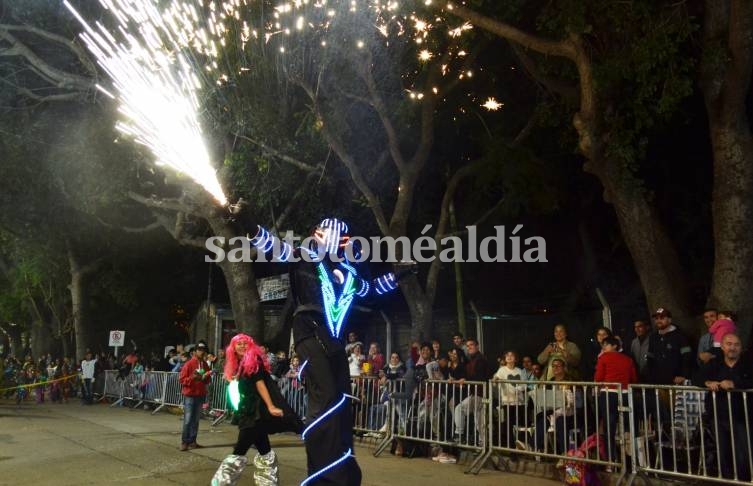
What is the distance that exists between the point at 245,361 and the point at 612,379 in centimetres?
422

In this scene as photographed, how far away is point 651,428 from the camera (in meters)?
7.19

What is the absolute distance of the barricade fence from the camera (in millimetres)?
6410

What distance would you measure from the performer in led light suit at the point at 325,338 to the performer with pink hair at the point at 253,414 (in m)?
1.58

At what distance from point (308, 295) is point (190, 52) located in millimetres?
9714

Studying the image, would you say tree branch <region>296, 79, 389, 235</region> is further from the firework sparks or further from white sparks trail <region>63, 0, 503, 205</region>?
the firework sparks

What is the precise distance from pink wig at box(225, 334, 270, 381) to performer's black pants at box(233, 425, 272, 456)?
1.84 ft

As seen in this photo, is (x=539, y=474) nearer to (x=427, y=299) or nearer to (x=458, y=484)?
(x=458, y=484)

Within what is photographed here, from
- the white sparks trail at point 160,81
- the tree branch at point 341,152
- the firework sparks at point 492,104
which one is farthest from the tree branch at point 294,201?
the firework sparks at point 492,104

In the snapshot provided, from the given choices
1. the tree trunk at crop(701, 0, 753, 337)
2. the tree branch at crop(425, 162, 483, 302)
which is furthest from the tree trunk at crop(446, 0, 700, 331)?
the tree branch at crop(425, 162, 483, 302)

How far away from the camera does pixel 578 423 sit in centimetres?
772

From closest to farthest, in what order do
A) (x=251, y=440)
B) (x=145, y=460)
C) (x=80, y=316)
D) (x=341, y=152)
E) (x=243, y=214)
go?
(x=243, y=214) < (x=251, y=440) < (x=145, y=460) < (x=341, y=152) < (x=80, y=316)

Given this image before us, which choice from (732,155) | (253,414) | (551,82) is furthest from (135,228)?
(732,155)

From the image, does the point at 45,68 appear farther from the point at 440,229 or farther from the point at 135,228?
the point at 440,229

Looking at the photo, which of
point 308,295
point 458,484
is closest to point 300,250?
point 308,295
